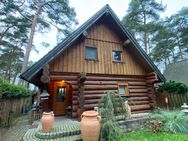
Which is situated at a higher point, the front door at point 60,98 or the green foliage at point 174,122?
the front door at point 60,98

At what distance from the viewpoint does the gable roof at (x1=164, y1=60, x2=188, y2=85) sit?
57.0ft

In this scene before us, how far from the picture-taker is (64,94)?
11.7 meters

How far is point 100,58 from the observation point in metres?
10.1

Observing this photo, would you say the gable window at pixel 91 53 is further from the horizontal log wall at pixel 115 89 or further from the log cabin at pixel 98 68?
the horizontal log wall at pixel 115 89

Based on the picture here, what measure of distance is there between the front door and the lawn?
5.95 meters

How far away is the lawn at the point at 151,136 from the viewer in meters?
5.96

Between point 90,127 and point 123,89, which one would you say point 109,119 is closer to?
point 90,127

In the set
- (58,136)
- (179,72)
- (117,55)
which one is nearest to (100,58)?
(117,55)

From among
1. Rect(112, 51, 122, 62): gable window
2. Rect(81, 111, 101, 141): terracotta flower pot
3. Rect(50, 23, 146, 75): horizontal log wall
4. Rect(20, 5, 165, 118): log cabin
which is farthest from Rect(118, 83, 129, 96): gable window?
Rect(81, 111, 101, 141): terracotta flower pot

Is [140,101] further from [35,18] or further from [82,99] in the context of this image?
[35,18]

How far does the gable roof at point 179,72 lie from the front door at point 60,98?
1251 centimetres

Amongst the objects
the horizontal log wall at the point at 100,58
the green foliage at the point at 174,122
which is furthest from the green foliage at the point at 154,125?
the horizontal log wall at the point at 100,58

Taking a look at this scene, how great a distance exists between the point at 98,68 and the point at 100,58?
0.68 m

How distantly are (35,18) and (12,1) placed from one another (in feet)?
8.39
